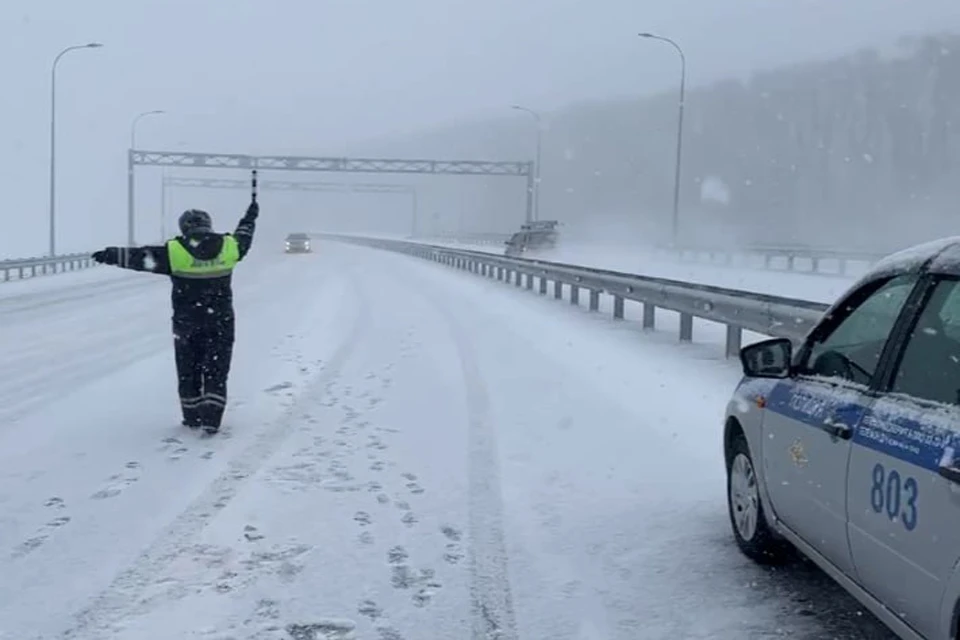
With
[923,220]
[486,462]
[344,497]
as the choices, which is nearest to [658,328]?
[486,462]

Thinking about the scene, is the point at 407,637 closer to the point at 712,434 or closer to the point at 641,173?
the point at 712,434

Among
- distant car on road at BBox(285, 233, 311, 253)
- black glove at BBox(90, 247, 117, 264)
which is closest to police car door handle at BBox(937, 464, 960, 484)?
black glove at BBox(90, 247, 117, 264)

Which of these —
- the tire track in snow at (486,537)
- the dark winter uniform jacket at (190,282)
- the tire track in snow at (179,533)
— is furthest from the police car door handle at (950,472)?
the dark winter uniform jacket at (190,282)

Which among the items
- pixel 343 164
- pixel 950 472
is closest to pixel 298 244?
pixel 343 164

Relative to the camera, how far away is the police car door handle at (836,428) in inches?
164

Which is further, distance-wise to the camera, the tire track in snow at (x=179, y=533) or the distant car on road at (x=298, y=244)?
the distant car on road at (x=298, y=244)

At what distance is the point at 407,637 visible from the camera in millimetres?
4617

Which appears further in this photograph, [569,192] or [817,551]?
[569,192]

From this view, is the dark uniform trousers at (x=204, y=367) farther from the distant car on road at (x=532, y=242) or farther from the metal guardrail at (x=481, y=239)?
the metal guardrail at (x=481, y=239)

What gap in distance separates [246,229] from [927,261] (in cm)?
659

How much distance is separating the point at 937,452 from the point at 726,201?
95.1 meters

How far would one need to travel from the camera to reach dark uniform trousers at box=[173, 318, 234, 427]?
902cm

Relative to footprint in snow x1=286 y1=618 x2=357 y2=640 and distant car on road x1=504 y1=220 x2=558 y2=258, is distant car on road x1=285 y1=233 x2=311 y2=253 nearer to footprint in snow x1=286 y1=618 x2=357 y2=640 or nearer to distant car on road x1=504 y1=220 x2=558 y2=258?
distant car on road x1=504 y1=220 x2=558 y2=258

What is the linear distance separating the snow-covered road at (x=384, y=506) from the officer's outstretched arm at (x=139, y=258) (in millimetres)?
1333
